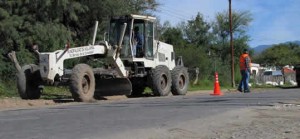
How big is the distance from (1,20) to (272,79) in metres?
33.2

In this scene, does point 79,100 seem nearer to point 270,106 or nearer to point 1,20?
point 270,106

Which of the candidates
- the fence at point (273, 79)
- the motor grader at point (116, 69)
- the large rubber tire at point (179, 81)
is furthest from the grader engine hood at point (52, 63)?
the fence at point (273, 79)

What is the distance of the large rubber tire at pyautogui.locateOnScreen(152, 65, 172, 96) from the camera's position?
70.7 ft

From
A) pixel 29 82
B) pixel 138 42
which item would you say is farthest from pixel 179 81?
pixel 29 82

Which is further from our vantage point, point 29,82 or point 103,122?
point 29,82

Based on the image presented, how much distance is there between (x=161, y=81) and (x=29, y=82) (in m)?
5.85

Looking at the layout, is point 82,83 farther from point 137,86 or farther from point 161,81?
point 137,86

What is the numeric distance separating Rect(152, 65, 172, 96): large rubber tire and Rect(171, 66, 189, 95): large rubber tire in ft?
2.48

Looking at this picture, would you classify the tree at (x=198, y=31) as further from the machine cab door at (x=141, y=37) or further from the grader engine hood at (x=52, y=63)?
the grader engine hood at (x=52, y=63)

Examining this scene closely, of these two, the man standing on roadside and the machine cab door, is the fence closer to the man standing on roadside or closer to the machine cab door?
the man standing on roadside

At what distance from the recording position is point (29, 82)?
60.8 feet

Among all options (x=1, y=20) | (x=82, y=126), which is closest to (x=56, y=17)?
(x=1, y=20)

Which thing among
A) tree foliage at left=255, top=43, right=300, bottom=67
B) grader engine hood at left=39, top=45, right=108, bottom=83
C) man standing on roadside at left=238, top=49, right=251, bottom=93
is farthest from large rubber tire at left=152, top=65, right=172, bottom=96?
tree foliage at left=255, top=43, right=300, bottom=67

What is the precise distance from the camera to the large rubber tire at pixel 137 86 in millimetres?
22203
